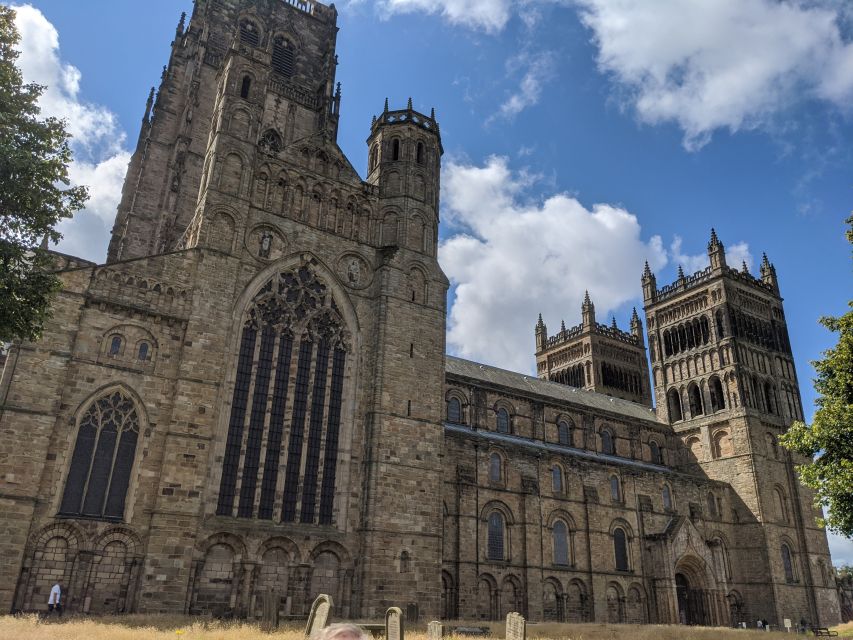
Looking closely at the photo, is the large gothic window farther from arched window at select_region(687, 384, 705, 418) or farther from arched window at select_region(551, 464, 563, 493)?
arched window at select_region(687, 384, 705, 418)

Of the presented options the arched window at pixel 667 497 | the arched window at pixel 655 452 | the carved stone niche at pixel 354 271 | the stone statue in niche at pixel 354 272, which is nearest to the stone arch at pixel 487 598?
the carved stone niche at pixel 354 271

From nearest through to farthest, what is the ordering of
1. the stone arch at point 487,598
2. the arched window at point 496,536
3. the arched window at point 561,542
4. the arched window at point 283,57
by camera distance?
the stone arch at point 487,598
the arched window at point 496,536
the arched window at point 561,542
the arched window at point 283,57

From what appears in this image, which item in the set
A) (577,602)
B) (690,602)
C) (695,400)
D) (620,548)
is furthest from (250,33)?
(690,602)

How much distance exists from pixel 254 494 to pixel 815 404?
72.5ft

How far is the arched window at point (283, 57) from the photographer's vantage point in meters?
50.3

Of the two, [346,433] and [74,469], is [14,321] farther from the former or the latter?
[346,433]

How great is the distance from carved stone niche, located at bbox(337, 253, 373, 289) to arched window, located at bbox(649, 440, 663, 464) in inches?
1335

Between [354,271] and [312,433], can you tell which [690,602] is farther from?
[354,271]

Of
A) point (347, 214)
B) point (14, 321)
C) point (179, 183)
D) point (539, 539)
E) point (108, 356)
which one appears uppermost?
point (179, 183)

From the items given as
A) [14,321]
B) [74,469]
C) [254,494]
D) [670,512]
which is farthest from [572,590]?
[14,321]

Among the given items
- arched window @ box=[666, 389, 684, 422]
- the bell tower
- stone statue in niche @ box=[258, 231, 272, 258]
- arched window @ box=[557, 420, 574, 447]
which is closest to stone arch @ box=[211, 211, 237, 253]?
stone statue in niche @ box=[258, 231, 272, 258]

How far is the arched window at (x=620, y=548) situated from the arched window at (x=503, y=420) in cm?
1005

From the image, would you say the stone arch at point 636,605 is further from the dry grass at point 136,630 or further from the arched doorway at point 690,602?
the dry grass at point 136,630

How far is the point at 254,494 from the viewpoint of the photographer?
26750mm
